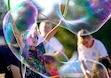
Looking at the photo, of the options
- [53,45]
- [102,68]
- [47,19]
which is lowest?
[102,68]

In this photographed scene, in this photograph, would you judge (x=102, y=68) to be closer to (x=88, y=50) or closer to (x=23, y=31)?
(x=88, y=50)

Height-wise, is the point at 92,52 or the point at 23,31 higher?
the point at 23,31

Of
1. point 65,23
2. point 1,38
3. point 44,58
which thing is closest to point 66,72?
point 44,58

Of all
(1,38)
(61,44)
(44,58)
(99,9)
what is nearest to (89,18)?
(99,9)

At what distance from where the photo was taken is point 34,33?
136 centimetres

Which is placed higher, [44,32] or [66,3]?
[66,3]

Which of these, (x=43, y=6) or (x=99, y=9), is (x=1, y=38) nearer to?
(x=43, y=6)

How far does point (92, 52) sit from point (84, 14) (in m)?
0.17

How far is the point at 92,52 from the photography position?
1.33 meters

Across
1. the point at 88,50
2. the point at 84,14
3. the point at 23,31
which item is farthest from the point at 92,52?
the point at 23,31

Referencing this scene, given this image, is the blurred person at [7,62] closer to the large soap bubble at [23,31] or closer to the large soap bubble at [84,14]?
the large soap bubble at [23,31]

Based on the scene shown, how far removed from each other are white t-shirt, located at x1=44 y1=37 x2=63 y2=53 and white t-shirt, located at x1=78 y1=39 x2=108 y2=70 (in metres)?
0.09

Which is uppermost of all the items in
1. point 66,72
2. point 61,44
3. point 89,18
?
point 89,18

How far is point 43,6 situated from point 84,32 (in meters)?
0.22
